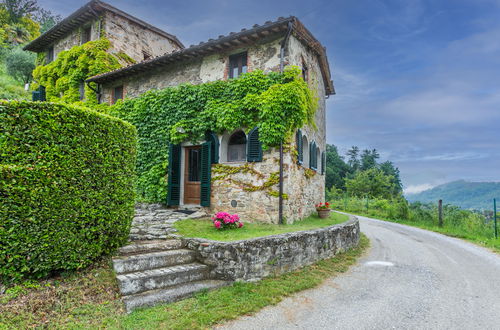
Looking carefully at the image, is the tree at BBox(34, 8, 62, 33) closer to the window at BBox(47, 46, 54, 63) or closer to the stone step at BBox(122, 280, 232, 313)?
the window at BBox(47, 46, 54, 63)

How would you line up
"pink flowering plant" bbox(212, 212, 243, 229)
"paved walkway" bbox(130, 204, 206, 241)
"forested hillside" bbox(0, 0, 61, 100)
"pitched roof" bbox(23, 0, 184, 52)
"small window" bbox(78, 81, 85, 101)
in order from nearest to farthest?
1. "paved walkway" bbox(130, 204, 206, 241)
2. "pink flowering plant" bbox(212, 212, 243, 229)
3. "pitched roof" bbox(23, 0, 184, 52)
4. "small window" bbox(78, 81, 85, 101)
5. "forested hillside" bbox(0, 0, 61, 100)

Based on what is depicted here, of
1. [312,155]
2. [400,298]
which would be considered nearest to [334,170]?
[312,155]

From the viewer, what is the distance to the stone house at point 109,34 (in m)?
15.0

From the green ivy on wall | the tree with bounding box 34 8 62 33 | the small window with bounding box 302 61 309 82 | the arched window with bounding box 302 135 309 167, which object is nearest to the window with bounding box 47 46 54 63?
the green ivy on wall

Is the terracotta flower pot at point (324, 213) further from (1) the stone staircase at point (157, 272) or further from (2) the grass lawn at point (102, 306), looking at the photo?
(1) the stone staircase at point (157, 272)

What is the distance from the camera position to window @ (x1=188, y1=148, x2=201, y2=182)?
10.8 metres

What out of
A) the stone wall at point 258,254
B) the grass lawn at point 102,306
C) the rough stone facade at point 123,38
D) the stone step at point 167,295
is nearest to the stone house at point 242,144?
the stone wall at point 258,254

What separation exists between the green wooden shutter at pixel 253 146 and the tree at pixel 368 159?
2001 inches

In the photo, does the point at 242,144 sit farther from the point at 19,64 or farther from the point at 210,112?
the point at 19,64

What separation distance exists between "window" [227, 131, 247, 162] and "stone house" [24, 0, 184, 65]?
378 inches

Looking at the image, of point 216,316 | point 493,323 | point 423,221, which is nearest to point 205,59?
point 216,316

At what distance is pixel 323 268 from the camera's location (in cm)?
638

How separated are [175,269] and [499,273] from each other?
7.12 m

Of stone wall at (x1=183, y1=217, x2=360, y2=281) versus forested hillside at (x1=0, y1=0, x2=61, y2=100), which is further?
forested hillside at (x1=0, y1=0, x2=61, y2=100)
